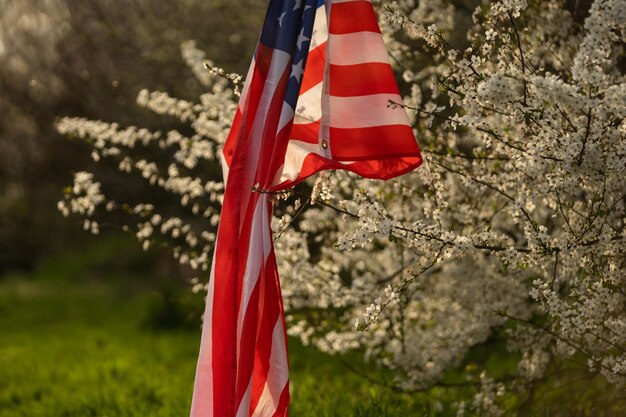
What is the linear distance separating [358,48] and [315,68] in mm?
187

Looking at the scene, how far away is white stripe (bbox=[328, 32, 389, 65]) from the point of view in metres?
3.15

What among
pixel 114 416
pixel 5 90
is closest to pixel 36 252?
pixel 5 90

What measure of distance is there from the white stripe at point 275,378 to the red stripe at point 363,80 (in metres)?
0.90

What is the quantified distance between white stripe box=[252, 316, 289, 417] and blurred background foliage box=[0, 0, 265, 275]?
8.13 m

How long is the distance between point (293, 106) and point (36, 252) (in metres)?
13.8

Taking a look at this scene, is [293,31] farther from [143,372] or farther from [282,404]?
[143,372]

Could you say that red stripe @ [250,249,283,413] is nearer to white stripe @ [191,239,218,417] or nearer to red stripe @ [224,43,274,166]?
white stripe @ [191,239,218,417]

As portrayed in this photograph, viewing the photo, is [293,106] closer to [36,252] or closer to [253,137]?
[253,137]

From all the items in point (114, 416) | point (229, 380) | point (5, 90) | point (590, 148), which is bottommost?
point (114, 416)

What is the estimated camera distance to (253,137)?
308cm

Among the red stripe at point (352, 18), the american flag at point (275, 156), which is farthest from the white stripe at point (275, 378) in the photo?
the red stripe at point (352, 18)

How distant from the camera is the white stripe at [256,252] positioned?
294 centimetres

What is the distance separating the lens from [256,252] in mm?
2959

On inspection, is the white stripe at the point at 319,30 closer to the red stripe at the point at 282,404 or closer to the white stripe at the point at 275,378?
the white stripe at the point at 275,378
